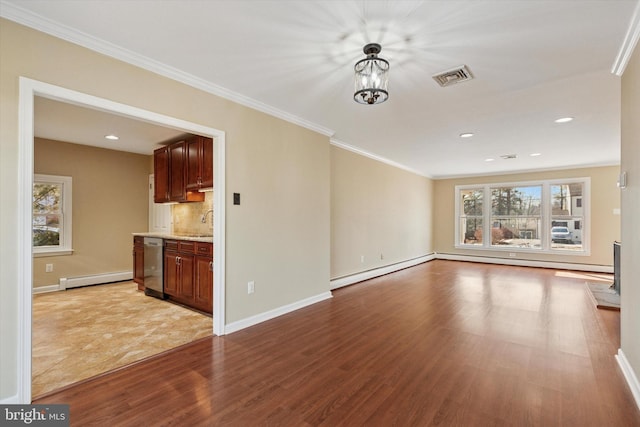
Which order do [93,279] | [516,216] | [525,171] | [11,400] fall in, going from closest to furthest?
[11,400], [93,279], [525,171], [516,216]

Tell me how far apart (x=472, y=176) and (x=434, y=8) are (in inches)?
297

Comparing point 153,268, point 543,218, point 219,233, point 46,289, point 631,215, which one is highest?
point 631,215

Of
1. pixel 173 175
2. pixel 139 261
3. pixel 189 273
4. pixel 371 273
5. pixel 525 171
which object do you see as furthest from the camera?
pixel 525 171

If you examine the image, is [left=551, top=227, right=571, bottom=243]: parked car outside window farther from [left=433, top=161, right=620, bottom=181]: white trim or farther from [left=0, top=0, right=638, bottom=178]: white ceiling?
[left=0, top=0, right=638, bottom=178]: white ceiling

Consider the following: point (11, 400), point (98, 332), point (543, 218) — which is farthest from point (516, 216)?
point (11, 400)

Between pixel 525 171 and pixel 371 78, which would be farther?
pixel 525 171

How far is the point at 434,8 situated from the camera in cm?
178

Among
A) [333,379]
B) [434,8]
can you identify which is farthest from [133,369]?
[434,8]

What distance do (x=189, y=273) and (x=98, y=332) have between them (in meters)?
1.06

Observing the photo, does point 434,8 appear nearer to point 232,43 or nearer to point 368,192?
point 232,43

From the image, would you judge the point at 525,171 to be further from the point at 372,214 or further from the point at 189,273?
the point at 189,273

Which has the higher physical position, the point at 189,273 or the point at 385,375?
the point at 189,273

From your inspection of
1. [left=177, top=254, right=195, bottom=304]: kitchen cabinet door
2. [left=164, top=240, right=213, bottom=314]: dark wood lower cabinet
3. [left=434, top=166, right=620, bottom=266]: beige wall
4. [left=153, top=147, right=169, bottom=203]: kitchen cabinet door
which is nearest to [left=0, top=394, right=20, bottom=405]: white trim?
[left=164, top=240, right=213, bottom=314]: dark wood lower cabinet

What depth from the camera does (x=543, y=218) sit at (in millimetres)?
7336
